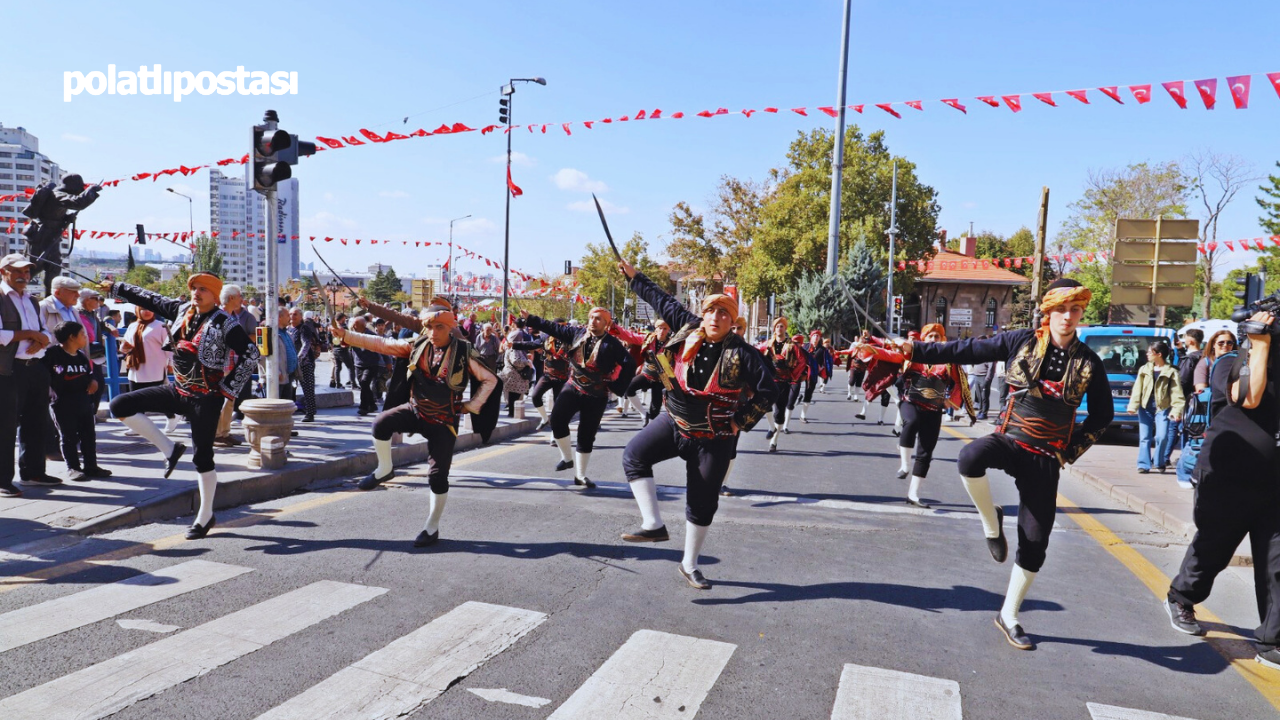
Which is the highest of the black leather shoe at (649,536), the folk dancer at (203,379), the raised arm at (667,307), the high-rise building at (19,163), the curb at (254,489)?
the high-rise building at (19,163)

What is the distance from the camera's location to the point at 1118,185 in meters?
49.9

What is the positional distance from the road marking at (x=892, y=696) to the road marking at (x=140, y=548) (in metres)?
4.53

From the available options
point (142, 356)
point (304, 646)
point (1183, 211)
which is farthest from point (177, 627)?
point (1183, 211)

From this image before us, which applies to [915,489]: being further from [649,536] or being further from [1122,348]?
[1122,348]

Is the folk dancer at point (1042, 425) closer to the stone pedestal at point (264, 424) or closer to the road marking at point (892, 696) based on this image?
the road marking at point (892, 696)

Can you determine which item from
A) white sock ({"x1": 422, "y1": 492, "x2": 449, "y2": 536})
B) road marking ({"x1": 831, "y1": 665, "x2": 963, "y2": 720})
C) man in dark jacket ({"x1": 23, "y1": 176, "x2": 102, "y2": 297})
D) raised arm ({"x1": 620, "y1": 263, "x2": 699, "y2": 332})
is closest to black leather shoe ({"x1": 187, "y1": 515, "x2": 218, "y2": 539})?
white sock ({"x1": 422, "y1": 492, "x2": 449, "y2": 536})

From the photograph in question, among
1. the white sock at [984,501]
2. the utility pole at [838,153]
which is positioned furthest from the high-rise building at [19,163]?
the white sock at [984,501]

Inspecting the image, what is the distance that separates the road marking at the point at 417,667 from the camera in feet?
11.3

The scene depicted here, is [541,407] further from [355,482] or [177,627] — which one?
[177,627]

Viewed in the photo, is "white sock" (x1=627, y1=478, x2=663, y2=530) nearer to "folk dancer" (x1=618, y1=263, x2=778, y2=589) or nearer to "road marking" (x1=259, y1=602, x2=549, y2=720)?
"folk dancer" (x1=618, y1=263, x2=778, y2=589)

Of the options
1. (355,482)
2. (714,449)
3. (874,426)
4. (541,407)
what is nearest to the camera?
(714,449)

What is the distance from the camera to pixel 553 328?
350 inches

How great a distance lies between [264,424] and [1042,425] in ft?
23.2

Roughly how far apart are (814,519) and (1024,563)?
9.50ft
